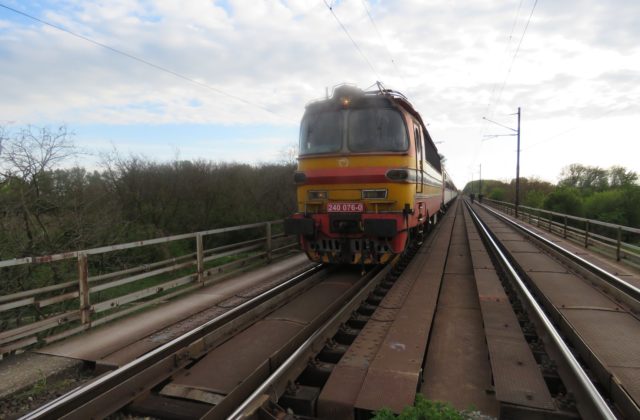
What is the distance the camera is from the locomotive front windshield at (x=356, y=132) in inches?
291

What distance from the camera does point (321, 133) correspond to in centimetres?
789

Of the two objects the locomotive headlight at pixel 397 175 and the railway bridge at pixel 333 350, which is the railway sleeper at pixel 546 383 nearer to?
the railway bridge at pixel 333 350

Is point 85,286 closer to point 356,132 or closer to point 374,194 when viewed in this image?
point 374,194

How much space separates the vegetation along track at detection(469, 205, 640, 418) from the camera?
126 inches

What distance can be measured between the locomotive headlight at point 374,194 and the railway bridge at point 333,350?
1.57 meters

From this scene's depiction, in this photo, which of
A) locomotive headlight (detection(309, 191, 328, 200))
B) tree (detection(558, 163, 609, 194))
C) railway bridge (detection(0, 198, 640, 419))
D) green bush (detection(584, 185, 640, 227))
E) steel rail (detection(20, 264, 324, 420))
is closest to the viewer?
steel rail (detection(20, 264, 324, 420))

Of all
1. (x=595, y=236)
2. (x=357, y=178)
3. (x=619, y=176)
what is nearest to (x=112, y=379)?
(x=357, y=178)

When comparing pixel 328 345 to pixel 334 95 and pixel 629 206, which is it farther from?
pixel 629 206

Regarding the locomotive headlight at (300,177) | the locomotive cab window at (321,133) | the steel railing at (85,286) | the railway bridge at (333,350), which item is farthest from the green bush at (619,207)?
the locomotive headlight at (300,177)

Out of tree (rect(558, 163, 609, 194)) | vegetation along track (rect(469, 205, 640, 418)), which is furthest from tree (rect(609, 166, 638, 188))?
vegetation along track (rect(469, 205, 640, 418))

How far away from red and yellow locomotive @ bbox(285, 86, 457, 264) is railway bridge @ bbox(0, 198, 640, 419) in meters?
0.76

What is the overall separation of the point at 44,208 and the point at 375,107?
9371mm

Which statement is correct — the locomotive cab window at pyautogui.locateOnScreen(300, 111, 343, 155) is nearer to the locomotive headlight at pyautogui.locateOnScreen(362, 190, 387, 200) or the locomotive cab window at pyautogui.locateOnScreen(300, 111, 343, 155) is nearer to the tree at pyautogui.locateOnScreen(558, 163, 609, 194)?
the locomotive headlight at pyautogui.locateOnScreen(362, 190, 387, 200)

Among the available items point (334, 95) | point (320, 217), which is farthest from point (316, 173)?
point (334, 95)
